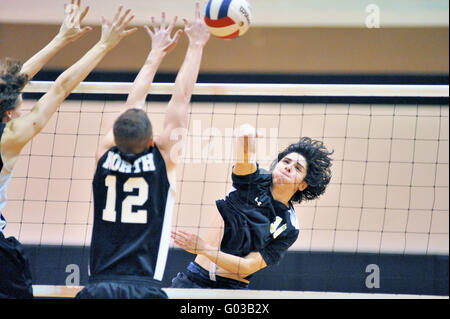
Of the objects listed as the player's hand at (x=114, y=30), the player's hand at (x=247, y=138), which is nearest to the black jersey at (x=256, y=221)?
the player's hand at (x=247, y=138)

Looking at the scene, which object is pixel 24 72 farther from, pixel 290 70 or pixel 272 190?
pixel 290 70

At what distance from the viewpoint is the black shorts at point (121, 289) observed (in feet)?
10.4

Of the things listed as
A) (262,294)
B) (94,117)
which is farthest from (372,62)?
(262,294)

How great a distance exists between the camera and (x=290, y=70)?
28.0 feet

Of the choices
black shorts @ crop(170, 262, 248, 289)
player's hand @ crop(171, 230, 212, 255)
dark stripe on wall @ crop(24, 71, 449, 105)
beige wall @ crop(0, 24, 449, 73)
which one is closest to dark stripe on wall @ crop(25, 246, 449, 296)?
dark stripe on wall @ crop(24, 71, 449, 105)

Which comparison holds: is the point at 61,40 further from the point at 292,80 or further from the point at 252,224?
the point at 292,80

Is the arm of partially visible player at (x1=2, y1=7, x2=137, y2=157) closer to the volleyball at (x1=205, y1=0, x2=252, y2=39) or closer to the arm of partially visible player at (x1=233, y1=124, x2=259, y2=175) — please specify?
the volleyball at (x1=205, y1=0, x2=252, y2=39)

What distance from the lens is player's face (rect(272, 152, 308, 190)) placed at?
426 centimetres

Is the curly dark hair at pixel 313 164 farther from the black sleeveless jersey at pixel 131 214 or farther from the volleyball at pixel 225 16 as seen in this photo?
the black sleeveless jersey at pixel 131 214

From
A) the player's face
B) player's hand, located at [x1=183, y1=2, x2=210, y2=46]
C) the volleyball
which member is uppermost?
the volleyball

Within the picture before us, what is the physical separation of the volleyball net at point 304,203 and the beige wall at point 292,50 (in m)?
0.50

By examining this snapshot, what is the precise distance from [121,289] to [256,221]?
1236 millimetres

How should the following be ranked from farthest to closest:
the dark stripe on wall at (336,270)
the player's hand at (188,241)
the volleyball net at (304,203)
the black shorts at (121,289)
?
1. the volleyball net at (304,203)
2. the dark stripe on wall at (336,270)
3. the player's hand at (188,241)
4. the black shorts at (121,289)

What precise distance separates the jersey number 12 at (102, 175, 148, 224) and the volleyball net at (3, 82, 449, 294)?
437cm
